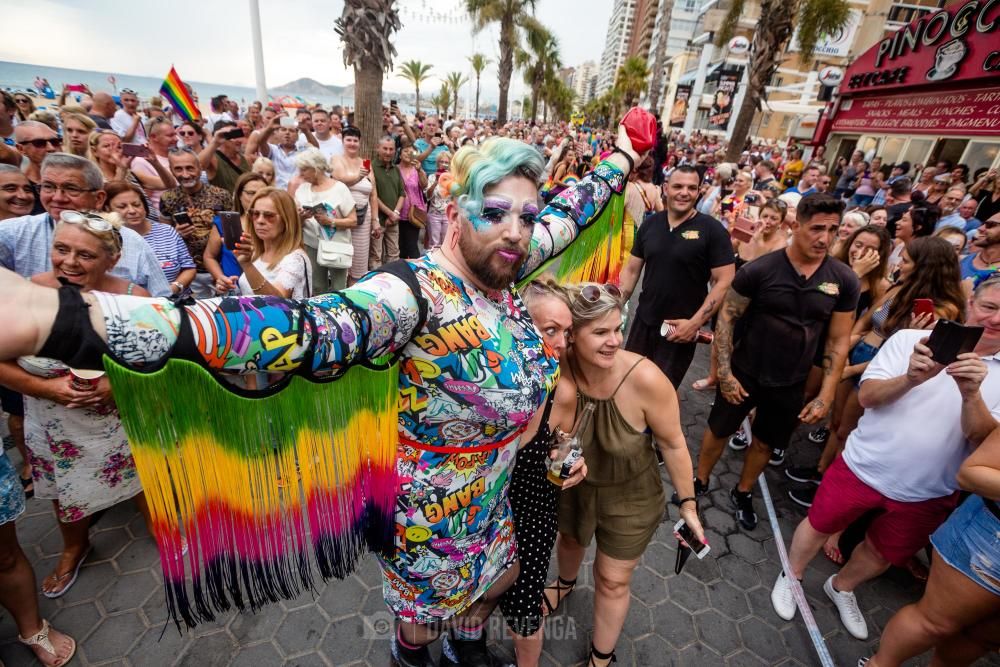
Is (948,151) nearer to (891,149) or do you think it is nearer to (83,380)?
(891,149)

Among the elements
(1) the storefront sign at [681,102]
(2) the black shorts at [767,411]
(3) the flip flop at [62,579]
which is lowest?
(3) the flip flop at [62,579]

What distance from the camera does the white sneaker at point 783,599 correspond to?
281cm

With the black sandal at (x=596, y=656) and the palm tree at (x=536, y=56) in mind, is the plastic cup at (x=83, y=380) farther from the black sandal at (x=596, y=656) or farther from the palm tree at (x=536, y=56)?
the palm tree at (x=536, y=56)

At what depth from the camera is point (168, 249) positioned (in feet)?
11.4

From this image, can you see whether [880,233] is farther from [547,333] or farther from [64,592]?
[64,592]

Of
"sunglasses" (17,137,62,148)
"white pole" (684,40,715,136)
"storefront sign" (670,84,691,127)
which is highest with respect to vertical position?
"white pole" (684,40,715,136)

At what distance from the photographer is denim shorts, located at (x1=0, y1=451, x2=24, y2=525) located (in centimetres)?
195

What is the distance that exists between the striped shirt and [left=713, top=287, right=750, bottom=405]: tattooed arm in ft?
13.8

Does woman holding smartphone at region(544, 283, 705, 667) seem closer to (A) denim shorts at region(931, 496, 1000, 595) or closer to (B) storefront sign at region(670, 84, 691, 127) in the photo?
(A) denim shorts at region(931, 496, 1000, 595)

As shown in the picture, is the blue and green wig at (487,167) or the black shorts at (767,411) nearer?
the blue and green wig at (487,167)

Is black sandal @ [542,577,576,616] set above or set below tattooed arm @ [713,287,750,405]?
below

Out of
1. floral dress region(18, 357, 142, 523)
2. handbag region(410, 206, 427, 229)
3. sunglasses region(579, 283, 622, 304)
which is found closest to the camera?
sunglasses region(579, 283, 622, 304)

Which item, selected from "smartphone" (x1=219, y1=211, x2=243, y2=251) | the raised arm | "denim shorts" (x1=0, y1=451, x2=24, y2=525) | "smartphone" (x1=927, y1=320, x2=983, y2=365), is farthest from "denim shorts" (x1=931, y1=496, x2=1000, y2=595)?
"smartphone" (x1=219, y1=211, x2=243, y2=251)

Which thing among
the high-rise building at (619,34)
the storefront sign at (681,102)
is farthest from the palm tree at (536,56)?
the high-rise building at (619,34)
